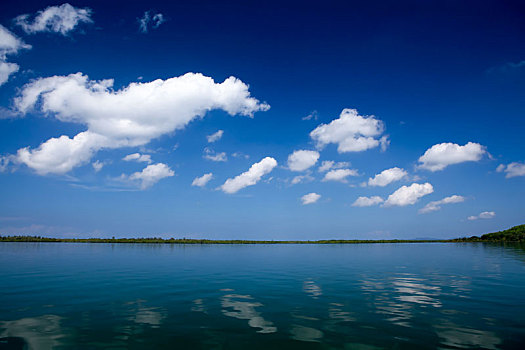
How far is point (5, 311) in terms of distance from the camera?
15.6 meters

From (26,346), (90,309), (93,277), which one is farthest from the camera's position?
(93,277)

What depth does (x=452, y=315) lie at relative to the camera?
15.4 metres

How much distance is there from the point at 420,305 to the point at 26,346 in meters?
19.6

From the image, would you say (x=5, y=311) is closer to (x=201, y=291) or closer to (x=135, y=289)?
(x=135, y=289)

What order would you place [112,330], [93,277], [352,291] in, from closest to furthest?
[112,330]
[352,291]
[93,277]

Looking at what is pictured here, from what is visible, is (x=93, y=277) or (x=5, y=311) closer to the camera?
(x=5, y=311)

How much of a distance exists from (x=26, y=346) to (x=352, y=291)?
19432 millimetres

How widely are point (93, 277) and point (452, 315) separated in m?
30.5

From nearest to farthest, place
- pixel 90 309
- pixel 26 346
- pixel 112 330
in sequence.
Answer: pixel 26 346 < pixel 112 330 < pixel 90 309

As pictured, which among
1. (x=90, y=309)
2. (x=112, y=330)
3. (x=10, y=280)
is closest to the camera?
(x=112, y=330)

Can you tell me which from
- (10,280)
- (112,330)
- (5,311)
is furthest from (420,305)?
(10,280)

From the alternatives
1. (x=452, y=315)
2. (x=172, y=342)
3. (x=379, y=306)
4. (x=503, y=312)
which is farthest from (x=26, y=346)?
(x=503, y=312)

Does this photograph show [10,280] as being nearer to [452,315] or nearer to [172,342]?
[172,342]

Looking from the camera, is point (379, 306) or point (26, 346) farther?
point (379, 306)
